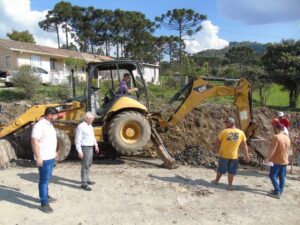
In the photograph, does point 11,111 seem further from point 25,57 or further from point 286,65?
point 25,57

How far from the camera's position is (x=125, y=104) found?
415 inches

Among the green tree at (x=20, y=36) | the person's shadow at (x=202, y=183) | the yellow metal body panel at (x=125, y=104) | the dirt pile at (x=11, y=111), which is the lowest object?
the person's shadow at (x=202, y=183)

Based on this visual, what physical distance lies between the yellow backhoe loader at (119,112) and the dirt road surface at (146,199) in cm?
80

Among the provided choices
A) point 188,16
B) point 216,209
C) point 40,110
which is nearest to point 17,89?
point 40,110

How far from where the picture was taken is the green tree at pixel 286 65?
26062 millimetres

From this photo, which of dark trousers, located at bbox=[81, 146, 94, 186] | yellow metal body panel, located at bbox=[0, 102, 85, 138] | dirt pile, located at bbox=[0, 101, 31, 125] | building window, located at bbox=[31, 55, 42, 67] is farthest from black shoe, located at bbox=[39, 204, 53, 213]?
building window, located at bbox=[31, 55, 42, 67]

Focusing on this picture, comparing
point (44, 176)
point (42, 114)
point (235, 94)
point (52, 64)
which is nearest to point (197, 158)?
point (235, 94)

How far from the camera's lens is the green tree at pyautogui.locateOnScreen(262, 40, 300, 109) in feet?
85.5

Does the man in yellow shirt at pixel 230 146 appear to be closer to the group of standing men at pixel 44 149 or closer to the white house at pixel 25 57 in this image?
the group of standing men at pixel 44 149

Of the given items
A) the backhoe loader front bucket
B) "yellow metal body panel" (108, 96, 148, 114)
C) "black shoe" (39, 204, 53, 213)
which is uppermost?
"yellow metal body panel" (108, 96, 148, 114)

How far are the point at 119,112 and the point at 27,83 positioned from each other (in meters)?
14.4

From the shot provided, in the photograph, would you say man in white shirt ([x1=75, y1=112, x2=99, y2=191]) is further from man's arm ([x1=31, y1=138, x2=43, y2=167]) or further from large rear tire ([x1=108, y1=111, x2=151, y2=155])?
large rear tire ([x1=108, y1=111, x2=151, y2=155])

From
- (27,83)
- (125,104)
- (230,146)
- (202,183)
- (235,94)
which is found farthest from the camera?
(27,83)

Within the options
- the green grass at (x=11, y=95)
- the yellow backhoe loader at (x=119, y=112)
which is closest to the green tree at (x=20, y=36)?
the green grass at (x=11, y=95)
